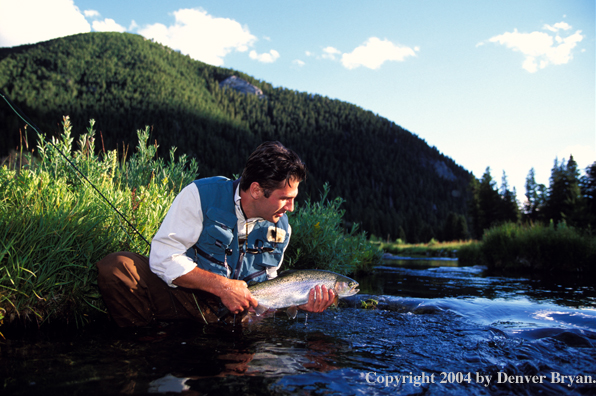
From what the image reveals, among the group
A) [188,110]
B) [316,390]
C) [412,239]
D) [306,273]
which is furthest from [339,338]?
[188,110]

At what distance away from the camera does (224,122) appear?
5032 inches

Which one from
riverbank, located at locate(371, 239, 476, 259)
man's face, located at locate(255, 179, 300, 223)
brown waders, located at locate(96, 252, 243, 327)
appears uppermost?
man's face, located at locate(255, 179, 300, 223)

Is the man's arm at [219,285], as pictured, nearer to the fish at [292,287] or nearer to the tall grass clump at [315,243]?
the fish at [292,287]

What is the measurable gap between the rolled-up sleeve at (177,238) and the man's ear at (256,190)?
52 centimetres

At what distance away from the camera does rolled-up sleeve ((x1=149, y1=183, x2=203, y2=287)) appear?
10.0 feet

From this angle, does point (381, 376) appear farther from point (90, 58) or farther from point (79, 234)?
point (90, 58)

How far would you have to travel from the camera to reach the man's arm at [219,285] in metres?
3.07

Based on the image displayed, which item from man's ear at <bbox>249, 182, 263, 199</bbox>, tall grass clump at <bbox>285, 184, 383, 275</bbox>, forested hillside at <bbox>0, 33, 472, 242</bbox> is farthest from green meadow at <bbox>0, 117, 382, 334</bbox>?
forested hillside at <bbox>0, 33, 472, 242</bbox>

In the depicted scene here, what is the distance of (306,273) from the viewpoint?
134 inches

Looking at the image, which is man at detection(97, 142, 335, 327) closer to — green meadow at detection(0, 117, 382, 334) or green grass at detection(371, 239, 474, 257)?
green meadow at detection(0, 117, 382, 334)

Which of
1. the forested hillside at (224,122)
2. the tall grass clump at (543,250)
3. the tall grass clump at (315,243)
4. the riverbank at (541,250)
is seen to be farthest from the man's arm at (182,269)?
the forested hillside at (224,122)

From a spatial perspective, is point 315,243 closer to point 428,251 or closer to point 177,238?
point 177,238

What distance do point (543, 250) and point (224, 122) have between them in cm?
12240

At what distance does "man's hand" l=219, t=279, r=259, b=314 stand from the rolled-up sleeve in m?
0.36
